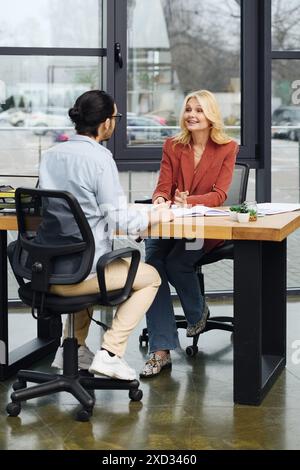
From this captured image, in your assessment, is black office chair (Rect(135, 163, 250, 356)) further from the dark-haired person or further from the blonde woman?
the dark-haired person

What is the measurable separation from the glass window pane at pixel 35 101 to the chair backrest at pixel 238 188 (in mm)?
1498

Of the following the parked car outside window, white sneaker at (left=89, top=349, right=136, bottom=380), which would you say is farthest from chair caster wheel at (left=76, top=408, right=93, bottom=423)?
the parked car outside window

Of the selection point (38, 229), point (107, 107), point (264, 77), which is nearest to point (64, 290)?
point (38, 229)

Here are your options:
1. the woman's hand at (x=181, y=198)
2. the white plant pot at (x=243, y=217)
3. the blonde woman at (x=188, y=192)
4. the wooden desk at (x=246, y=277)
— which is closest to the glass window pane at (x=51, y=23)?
the blonde woman at (x=188, y=192)

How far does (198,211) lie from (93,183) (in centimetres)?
69

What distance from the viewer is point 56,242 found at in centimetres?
379

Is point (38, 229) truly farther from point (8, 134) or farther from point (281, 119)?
point (281, 119)

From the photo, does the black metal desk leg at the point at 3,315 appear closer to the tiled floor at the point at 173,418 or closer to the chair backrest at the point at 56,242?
the tiled floor at the point at 173,418

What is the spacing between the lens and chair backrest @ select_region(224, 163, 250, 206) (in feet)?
17.1

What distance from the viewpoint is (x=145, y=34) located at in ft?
20.5

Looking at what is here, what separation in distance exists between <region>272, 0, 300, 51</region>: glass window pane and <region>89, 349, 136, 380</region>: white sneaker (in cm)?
314

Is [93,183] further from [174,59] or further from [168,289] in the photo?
[174,59]

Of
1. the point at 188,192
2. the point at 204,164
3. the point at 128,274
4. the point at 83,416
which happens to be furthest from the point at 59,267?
the point at 204,164

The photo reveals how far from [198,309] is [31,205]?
1359mm
